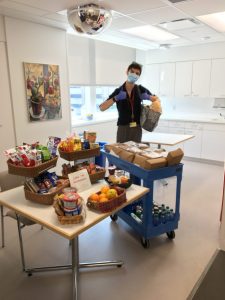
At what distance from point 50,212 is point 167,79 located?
4920mm

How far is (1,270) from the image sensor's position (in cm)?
217

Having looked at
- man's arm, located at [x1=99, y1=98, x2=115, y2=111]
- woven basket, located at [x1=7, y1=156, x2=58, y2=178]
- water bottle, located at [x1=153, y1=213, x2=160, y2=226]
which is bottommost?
water bottle, located at [x1=153, y1=213, x2=160, y2=226]

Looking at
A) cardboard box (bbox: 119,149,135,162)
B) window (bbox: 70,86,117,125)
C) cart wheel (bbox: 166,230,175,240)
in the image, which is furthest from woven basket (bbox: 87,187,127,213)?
window (bbox: 70,86,117,125)

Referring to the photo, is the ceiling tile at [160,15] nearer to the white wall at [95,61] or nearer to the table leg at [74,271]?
the white wall at [95,61]

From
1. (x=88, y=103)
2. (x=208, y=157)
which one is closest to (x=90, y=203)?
(x=88, y=103)

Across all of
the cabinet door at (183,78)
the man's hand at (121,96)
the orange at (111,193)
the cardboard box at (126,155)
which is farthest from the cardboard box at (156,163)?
the cabinet door at (183,78)

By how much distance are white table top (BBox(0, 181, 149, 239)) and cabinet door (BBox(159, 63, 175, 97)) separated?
430 cm

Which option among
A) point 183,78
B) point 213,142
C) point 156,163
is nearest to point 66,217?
point 156,163

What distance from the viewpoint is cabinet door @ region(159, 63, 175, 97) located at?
570cm

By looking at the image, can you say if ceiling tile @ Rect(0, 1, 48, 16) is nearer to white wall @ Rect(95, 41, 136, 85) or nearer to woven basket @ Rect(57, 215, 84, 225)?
white wall @ Rect(95, 41, 136, 85)

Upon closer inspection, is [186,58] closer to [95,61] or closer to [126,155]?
[95,61]

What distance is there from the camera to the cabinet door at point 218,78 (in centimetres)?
507

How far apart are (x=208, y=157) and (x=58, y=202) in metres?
4.39

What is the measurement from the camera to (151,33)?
4328mm
